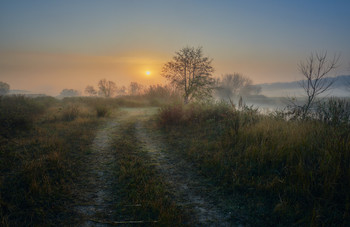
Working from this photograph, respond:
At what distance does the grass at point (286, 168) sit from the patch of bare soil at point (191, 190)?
40 cm

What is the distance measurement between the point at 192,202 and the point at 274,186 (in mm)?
1842

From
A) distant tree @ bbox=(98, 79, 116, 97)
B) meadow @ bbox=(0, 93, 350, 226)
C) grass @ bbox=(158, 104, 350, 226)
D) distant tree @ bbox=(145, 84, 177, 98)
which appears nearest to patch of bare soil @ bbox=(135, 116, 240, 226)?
meadow @ bbox=(0, 93, 350, 226)

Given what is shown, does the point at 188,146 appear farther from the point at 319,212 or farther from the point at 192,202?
the point at 319,212

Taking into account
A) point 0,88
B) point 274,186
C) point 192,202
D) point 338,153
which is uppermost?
point 0,88

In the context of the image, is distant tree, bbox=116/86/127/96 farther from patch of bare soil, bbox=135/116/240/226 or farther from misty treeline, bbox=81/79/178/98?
patch of bare soil, bbox=135/116/240/226

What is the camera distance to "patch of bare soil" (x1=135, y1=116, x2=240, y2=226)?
2.92 meters

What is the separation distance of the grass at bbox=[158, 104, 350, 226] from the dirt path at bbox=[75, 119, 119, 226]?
2.59 metres

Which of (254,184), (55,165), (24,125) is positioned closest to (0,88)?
(24,125)

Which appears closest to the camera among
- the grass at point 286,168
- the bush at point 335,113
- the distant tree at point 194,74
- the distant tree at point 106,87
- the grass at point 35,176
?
the grass at point 35,176

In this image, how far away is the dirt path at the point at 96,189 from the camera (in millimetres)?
2890

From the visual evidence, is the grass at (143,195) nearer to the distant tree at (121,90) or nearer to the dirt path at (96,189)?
the dirt path at (96,189)

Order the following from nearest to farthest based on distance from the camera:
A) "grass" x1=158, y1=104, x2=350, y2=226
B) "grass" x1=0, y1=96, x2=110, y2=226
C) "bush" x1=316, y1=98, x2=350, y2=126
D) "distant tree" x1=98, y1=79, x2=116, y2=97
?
"grass" x1=0, y1=96, x2=110, y2=226 < "grass" x1=158, y1=104, x2=350, y2=226 < "bush" x1=316, y1=98, x2=350, y2=126 < "distant tree" x1=98, y1=79, x2=116, y2=97

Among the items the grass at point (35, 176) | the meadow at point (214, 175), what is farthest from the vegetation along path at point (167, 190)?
the grass at point (35, 176)

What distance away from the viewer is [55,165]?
4.36m
